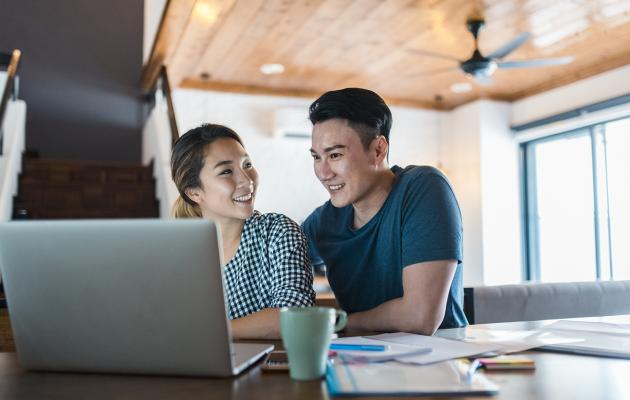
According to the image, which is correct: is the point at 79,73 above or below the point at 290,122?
above

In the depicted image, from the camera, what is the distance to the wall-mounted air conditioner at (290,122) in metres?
6.20

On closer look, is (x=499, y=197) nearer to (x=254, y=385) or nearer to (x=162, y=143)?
(x=162, y=143)

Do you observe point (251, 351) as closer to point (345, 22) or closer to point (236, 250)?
point (236, 250)

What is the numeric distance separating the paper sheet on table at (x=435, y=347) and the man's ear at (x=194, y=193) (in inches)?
26.2

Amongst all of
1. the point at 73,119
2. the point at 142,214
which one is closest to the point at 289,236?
the point at 142,214

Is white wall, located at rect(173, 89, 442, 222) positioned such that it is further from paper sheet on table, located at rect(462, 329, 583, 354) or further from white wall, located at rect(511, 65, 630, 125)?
paper sheet on table, located at rect(462, 329, 583, 354)

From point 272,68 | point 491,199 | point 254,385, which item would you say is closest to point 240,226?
point 254,385

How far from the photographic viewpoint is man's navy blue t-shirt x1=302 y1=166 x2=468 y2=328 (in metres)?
1.42

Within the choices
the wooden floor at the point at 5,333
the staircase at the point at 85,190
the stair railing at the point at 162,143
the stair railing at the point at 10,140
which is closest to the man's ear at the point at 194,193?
the wooden floor at the point at 5,333

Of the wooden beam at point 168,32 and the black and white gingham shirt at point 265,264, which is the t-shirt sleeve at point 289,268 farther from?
the wooden beam at point 168,32

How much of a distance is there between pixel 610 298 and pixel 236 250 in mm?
1307

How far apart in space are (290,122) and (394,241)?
4791 millimetres

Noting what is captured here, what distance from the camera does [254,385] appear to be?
75 cm

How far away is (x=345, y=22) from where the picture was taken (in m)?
4.39
